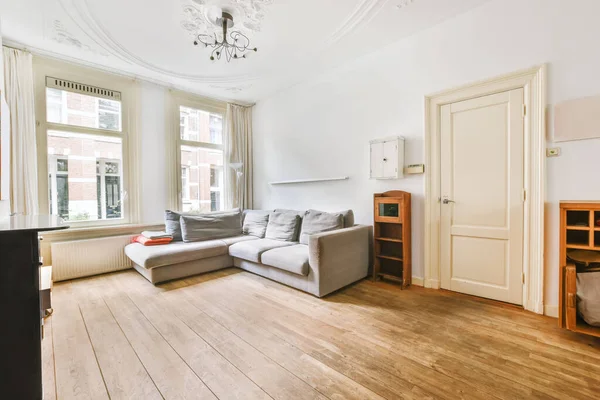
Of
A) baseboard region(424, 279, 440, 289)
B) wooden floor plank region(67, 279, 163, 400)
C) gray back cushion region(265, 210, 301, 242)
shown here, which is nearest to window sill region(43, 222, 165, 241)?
wooden floor plank region(67, 279, 163, 400)

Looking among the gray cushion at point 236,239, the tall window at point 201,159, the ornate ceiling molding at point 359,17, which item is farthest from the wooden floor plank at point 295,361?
the ornate ceiling molding at point 359,17

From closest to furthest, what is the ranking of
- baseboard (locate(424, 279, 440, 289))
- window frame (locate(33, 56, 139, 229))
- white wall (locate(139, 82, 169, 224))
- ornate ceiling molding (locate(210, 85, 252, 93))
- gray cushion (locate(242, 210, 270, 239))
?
baseboard (locate(424, 279, 440, 289)), window frame (locate(33, 56, 139, 229)), white wall (locate(139, 82, 169, 224)), gray cushion (locate(242, 210, 270, 239)), ornate ceiling molding (locate(210, 85, 252, 93))

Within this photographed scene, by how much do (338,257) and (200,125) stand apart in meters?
3.51

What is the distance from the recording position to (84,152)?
11.9 feet

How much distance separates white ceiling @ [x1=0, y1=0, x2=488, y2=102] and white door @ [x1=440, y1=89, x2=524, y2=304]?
109 centimetres

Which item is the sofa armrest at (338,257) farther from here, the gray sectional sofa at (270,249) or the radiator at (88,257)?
the radiator at (88,257)

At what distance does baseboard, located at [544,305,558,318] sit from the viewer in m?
2.23

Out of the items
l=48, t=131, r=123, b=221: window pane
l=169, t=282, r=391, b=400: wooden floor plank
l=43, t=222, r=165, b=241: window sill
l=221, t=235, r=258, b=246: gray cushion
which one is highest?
l=48, t=131, r=123, b=221: window pane

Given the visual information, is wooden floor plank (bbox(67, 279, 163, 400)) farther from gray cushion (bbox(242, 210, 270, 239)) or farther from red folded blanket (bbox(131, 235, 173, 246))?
gray cushion (bbox(242, 210, 270, 239))

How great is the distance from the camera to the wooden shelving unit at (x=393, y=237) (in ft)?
9.64

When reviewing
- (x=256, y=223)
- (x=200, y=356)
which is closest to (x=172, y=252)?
(x=256, y=223)

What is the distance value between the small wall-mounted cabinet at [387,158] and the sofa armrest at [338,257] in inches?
27.7

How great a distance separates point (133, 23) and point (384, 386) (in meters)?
3.82

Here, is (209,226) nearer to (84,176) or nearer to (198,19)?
(84,176)
